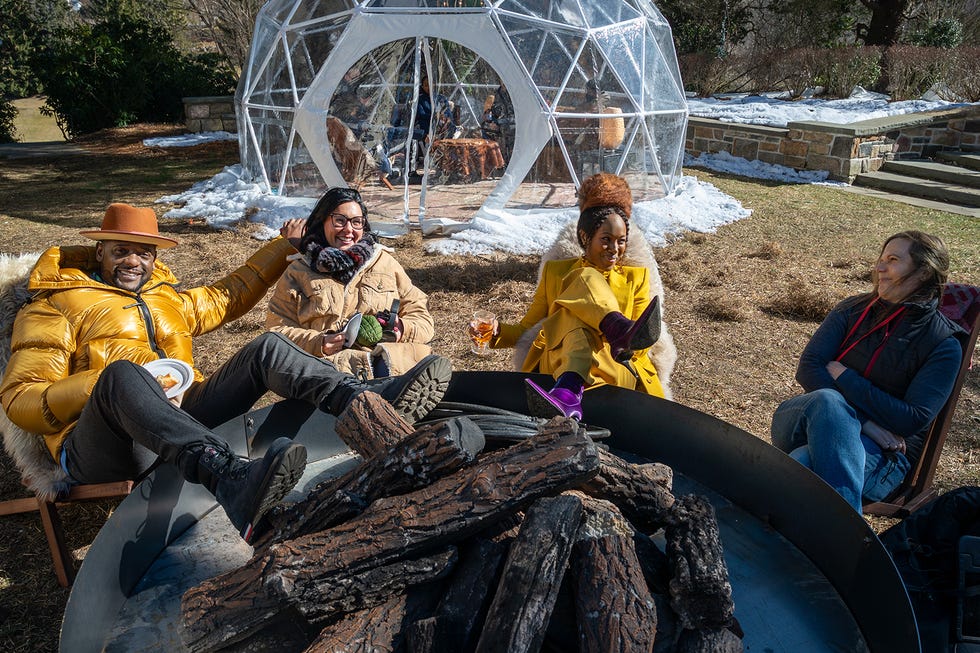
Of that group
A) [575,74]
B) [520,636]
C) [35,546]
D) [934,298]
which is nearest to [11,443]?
[35,546]

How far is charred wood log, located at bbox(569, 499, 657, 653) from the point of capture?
1541mm

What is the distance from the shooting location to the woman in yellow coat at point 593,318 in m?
2.65

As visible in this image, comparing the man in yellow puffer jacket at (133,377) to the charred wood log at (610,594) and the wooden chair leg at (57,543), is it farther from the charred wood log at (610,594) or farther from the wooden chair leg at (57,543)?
the charred wood log at (610,594)

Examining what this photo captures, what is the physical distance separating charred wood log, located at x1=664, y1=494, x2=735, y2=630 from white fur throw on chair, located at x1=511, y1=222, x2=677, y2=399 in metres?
1.46

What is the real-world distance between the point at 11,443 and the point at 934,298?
353cm

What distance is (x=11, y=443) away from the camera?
266 cm

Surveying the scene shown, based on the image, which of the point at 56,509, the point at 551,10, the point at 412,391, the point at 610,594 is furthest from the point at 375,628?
the point at 551,10

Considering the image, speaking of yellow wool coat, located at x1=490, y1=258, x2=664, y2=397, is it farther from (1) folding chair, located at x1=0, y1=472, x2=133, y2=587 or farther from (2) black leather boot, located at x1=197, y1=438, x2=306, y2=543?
(1) folding chair, located at x1=0, y1=472, x2=133, y2=587

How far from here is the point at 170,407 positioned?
2.33m

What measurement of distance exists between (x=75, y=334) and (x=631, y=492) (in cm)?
222

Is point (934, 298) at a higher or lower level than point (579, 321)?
higher

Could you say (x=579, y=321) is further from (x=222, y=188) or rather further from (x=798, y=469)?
(x=222, y=188)

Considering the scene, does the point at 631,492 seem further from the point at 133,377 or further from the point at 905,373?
the point at 133,377

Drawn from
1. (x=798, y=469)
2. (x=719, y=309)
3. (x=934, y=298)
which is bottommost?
(x=719, y=309)
